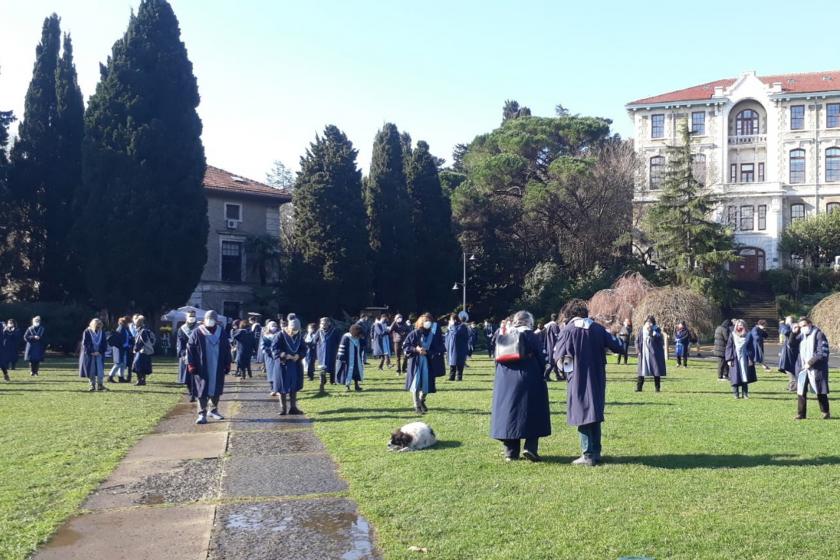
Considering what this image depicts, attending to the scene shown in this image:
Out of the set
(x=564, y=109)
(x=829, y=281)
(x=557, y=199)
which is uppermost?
(x=564, y=109)

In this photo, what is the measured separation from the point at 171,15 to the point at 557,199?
87.3 ft

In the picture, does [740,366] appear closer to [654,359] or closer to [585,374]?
[654,359]

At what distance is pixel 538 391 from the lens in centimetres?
934

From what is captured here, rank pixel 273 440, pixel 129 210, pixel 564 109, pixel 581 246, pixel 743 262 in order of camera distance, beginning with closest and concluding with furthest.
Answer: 1. pixel 273 440
2. pixel 129 210
3. pixel 581 246
4. pixel 743 262
5. pixel 564 109

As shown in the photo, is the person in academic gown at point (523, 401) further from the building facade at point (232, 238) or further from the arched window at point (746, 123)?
the arched window at point (746, 123)

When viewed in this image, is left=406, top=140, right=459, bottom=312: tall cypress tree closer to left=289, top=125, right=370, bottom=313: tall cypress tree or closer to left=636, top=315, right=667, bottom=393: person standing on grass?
left=289, top=125, right=370, bottom=313: tall cypress tree

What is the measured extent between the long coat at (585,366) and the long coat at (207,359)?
5.85 m

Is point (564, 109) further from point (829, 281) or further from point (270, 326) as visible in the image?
point (270, 326)

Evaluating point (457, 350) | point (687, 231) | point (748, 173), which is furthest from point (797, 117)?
point (457, 350)

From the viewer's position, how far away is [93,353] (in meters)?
19.1

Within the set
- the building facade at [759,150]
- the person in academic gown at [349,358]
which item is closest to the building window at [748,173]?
the building facade at [759,150]

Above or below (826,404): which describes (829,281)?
above

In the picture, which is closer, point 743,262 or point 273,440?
point 273,440

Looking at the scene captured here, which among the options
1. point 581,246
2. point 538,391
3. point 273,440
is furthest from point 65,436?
point 581,246
